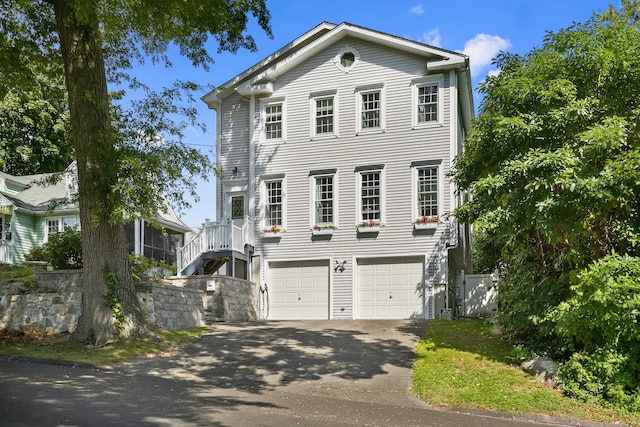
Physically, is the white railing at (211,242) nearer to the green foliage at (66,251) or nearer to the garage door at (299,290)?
the garage door at (299,290)

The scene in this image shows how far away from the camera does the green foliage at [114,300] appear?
537 inches

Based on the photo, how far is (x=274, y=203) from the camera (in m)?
21.8

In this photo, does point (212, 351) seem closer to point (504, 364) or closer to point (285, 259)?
point (504, 364)

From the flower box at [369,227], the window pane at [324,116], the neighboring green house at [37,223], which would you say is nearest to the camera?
the flower box at [369,227]

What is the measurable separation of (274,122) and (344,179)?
3290mm

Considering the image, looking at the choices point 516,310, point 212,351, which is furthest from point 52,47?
point 516,310

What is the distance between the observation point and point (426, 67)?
20.5 metres

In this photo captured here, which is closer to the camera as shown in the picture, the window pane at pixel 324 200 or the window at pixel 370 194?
the window at pixel 370 194

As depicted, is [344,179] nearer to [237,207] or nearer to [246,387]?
[237,207]

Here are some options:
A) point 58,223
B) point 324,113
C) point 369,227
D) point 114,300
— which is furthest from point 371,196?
point 58,223

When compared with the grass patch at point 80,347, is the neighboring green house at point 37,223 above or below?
above

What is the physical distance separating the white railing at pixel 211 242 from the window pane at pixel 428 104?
22.7ft

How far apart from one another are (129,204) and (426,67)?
11.3m

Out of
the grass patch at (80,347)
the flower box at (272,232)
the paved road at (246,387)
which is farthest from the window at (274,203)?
the grass patch at (80,347)
